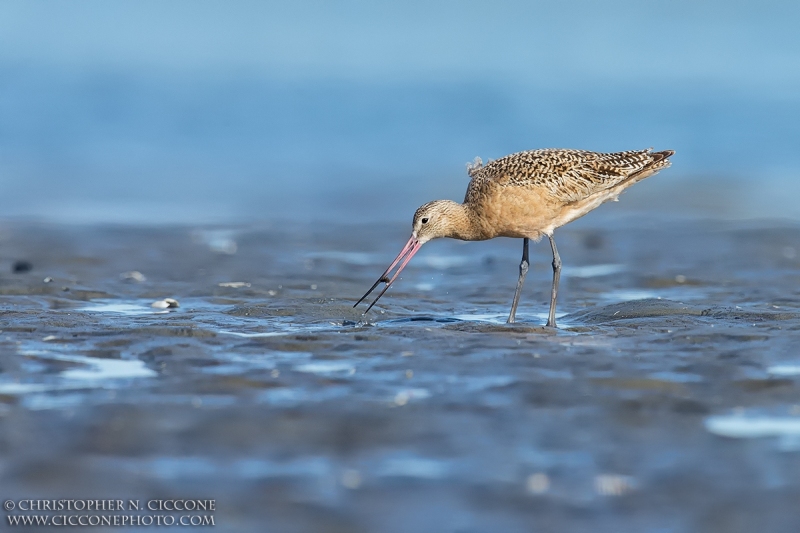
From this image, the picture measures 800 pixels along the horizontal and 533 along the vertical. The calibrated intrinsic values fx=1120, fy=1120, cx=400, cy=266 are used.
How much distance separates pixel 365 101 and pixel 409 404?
21.8 m

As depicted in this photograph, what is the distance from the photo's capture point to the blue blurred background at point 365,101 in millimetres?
17125

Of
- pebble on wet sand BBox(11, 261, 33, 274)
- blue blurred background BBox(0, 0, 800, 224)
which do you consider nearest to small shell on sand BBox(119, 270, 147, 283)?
pebble on wet sand BBox(11, 261, 33, 274)

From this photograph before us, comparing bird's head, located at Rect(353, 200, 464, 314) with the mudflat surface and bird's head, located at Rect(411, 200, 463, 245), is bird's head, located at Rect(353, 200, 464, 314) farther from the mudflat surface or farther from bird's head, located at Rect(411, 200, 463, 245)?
the mudflat surface

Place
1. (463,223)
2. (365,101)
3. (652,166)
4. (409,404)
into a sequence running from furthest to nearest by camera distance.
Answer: (365,101)
(652,166)
(463,223)
(409,404)

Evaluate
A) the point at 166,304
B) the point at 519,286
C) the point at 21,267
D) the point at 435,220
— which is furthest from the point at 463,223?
the point at 21,267

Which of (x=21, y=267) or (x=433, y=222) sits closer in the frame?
(x=433, y=222)

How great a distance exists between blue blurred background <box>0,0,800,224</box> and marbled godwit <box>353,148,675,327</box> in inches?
271

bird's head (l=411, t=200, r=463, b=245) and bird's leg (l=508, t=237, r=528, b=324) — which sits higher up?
bird's head (l=411, t=200, r=463, b=245)

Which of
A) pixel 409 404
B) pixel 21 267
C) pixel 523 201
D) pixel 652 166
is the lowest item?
pixel 409 404

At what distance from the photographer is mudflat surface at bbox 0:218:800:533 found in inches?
162

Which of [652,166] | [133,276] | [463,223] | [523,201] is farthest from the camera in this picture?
[133,276]

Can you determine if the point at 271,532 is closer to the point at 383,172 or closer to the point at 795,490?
the point at 795,490

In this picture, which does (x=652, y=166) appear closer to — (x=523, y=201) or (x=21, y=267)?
(x=523, y=201)

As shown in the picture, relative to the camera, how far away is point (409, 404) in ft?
17.0
